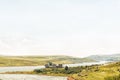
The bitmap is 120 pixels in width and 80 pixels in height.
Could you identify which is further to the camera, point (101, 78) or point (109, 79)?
point (101, 78)

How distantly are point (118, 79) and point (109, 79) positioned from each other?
A: 5773mm

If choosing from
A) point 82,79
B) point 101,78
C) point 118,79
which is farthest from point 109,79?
point 82,79

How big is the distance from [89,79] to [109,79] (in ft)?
83.8

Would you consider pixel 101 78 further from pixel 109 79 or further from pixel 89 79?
pixel 109 79

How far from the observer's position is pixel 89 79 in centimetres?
15175

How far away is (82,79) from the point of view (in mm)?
156375

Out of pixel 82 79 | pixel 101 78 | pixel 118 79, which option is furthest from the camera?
pixel 82 79

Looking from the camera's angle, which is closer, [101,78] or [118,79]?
[118,79]

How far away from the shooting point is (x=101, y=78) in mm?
145250

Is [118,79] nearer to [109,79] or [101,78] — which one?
[109,79]

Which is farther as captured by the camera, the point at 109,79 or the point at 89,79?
the point at 89,79

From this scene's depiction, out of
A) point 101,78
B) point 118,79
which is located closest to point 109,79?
point 118,79

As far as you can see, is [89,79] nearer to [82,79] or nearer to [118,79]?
[82,79]

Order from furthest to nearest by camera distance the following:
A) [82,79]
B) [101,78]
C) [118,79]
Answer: [82,79] < [101,78] < [118,79]
